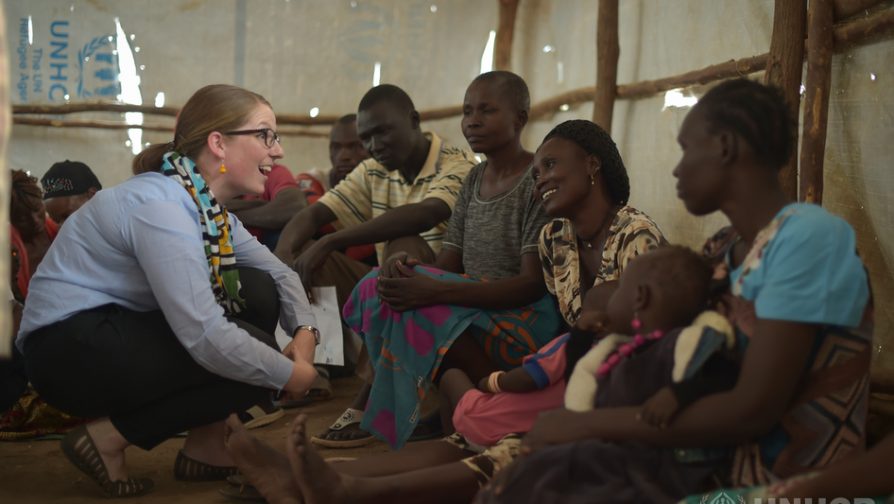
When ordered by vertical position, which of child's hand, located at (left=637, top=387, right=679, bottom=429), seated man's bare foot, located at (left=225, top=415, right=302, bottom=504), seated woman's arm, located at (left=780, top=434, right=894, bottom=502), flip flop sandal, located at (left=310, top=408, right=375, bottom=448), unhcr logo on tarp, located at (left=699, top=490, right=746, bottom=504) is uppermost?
child's hand, located at (left=637, top=387, right=679, bottom=429)

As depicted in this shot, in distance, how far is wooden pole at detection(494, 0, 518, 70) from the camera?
20.0 feet

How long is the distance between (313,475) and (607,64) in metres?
3.08

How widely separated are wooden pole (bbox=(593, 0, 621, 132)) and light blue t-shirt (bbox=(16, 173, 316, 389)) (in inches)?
97.3

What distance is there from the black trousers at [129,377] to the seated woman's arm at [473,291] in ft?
1.81

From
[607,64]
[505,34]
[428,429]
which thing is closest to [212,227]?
[428,429]

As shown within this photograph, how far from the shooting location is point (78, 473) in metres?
2.98

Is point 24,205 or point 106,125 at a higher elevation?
point 106,125

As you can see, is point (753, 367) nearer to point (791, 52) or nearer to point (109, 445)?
point (791, 52)

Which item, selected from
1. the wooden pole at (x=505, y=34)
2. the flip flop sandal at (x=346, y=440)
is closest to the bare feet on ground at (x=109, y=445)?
the flip flop sandal at (x=346, y=440)

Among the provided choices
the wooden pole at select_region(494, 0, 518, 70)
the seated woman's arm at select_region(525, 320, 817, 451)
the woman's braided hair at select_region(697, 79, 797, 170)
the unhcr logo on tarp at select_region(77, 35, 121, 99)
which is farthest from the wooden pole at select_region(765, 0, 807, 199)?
the unhcr logo on tarp at select_region(77, 35, 121, 99)

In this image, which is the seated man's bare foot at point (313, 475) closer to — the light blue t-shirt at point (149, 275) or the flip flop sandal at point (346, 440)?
the light blue t-shirt at point (149, 275)

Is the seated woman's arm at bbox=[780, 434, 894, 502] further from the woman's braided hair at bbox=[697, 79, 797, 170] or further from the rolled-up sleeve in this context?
the rolled-up sleeve

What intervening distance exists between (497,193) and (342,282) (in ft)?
3.56

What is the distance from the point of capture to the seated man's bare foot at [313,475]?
2.11 meters
